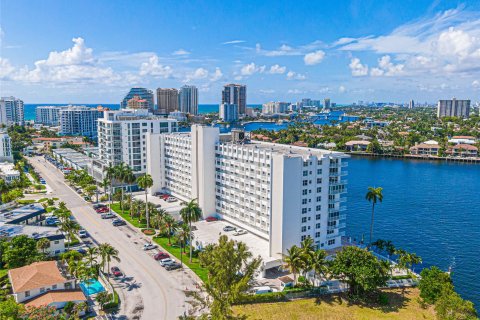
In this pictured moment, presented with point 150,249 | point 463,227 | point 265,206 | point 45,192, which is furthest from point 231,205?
point 45,192

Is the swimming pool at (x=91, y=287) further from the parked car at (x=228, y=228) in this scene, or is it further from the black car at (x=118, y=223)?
the black car at (x=118, y=223)

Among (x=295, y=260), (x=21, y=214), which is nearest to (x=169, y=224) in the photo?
(x=295, y=260)

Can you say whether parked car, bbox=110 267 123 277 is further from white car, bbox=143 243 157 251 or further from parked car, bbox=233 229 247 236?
parked car, bbox=233 229 247 236

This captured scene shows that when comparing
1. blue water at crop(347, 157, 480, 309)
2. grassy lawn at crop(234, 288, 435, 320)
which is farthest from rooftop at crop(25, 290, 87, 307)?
blue water at crop(347, 157, 480, 309)

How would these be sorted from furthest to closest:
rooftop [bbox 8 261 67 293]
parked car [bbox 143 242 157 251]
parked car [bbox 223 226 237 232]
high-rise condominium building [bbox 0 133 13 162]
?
high-rise condominium building [bbox 0 133 13 162]
parked car [bbox 223 226 237 232]
parked car [bbox 143 242 157 251]
rooftop [bbox 8 261 67 293]

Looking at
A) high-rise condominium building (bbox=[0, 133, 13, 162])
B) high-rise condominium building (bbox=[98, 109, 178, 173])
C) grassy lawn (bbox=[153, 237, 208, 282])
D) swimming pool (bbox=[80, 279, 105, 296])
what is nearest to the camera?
swimming pool (bbox=[80, 279, 105, 296])

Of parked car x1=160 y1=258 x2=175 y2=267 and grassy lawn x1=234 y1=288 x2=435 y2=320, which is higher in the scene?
parked car x1=160 y1=258 x2=175 y2=267

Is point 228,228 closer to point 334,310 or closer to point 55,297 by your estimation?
point 334,310

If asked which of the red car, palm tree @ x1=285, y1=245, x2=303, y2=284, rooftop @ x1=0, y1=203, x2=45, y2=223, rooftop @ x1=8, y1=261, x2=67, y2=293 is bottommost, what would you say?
the red car
